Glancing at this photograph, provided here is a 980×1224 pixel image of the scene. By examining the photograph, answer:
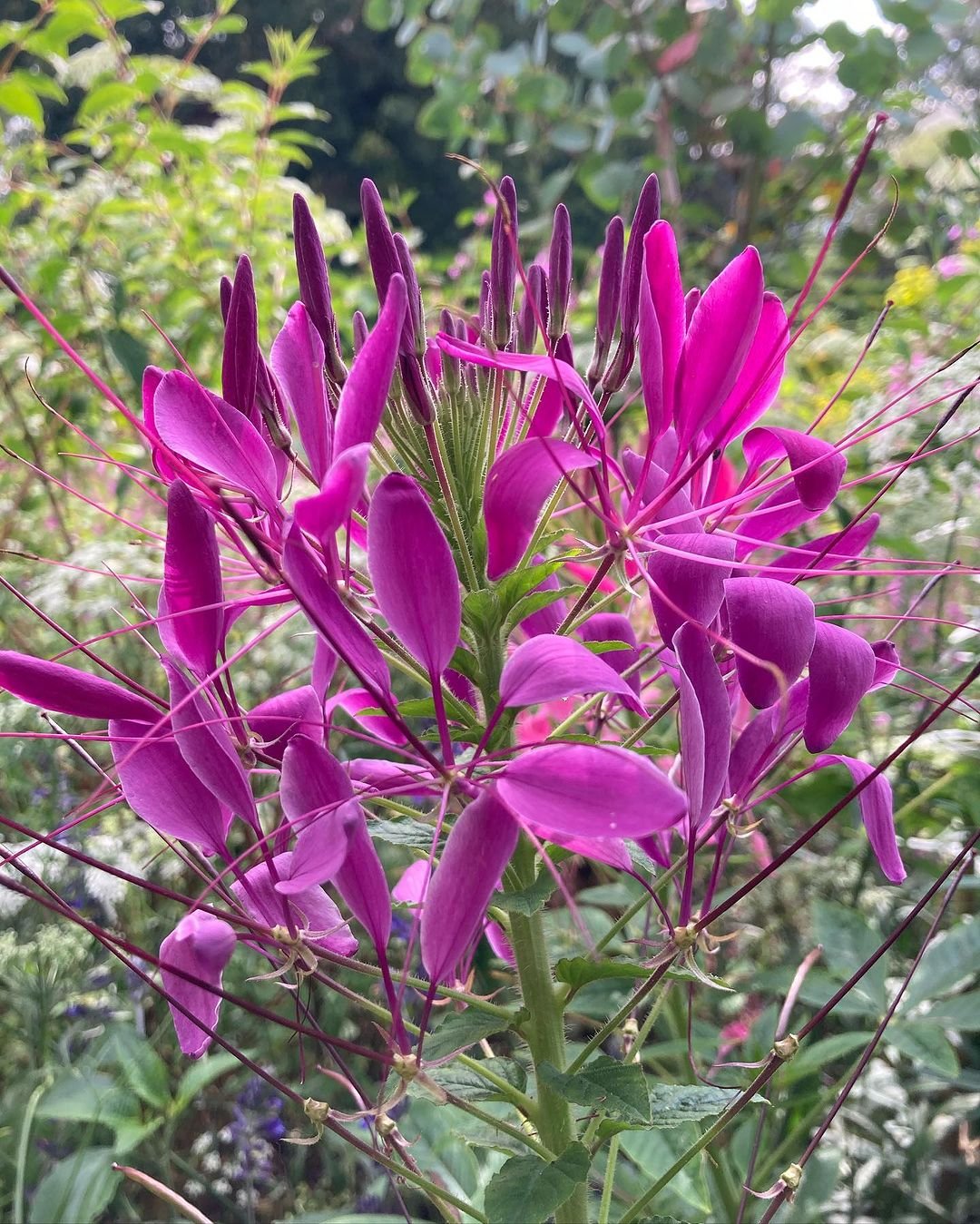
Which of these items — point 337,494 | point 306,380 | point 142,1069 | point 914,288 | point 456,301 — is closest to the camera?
point 337,494

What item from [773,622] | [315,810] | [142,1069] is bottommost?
[142,1069]

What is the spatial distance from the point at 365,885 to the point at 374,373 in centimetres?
23

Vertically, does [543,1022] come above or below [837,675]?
below

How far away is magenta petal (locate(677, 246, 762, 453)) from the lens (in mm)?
412

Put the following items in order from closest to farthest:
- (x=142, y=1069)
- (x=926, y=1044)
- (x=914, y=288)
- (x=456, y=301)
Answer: (x=926, y=1044), (x=142, y=1069), (x=914, y=288), (x=456, y=301)

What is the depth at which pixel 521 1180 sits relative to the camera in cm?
43

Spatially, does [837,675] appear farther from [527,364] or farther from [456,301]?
[456,301]

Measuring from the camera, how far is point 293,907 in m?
0.45

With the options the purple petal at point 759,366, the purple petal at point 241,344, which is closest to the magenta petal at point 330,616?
the purple petal at point 241,344

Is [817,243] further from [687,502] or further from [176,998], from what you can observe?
[176,998]

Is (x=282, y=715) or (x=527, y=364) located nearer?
(x=527, y=364)

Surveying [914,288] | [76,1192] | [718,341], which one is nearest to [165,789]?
[718,341]

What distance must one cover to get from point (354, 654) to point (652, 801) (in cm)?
15

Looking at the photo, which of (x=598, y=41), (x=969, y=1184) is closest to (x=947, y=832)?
(x=969, y=1184)
